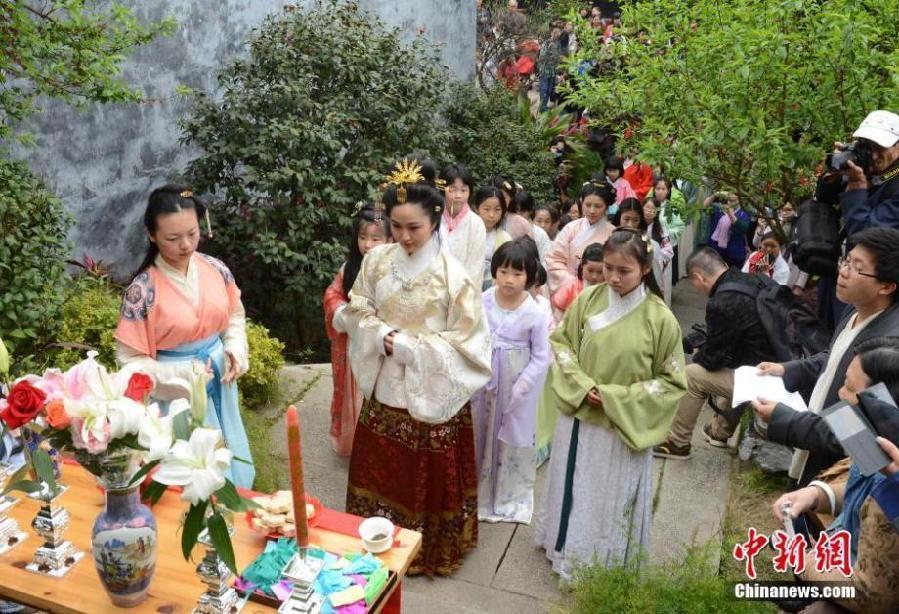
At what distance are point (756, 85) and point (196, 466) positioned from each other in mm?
3967

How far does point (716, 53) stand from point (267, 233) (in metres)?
3.99

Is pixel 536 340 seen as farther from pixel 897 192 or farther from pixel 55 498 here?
pixel 55 498

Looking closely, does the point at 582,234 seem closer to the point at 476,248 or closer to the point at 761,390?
the point at 476,248

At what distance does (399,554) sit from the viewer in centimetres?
328

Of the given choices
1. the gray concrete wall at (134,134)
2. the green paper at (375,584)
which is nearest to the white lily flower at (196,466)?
the green paper at (375,584)

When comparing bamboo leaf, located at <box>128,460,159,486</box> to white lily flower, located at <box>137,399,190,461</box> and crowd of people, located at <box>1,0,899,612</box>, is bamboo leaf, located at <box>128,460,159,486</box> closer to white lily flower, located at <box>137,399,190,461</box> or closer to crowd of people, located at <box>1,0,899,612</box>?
white lily flower, located at <box>137,399,190,461</box>

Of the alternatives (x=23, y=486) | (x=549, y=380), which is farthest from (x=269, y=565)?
(x=549, y=380)

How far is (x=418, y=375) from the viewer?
4285 millimetres

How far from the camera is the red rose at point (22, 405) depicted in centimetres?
259

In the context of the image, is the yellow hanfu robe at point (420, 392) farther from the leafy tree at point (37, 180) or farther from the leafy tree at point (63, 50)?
the leafy tree at point (63, 50)

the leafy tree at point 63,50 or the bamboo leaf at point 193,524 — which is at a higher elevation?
the leafy tree at point 63,50

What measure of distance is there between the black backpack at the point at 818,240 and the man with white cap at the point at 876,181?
16cm

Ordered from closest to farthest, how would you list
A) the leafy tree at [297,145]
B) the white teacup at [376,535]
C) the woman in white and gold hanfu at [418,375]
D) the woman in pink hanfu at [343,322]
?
the white teacup at [376,535] → the woman in white and gold hanfu at [418,375] → the woman in pink hanfu at [343,322] → the leafy tree at [297,145]

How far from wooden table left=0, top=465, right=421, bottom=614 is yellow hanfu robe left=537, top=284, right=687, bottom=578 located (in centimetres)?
128
